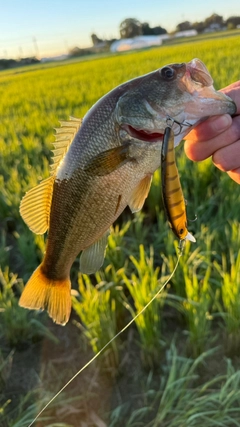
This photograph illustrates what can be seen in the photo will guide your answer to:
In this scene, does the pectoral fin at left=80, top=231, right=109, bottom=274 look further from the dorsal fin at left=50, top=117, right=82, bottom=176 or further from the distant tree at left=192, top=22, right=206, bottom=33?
the distant tree at left=192, top=22, right=206, bottom=33

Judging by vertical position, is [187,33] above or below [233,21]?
above

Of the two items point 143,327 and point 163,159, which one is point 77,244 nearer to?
point 163,159

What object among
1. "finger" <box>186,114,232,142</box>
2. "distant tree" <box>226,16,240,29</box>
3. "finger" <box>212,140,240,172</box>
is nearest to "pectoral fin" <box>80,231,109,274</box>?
"finger" <box>186,114,232,142</box>

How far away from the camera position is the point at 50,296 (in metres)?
1.31

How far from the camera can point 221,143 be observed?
1.62 metres

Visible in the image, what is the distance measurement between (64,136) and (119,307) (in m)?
1.50

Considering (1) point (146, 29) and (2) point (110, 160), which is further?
(1) point (146, 29)

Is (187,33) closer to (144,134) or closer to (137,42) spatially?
(137,42)

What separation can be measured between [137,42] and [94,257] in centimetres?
8197

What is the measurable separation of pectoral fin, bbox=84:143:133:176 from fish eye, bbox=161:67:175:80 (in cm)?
22

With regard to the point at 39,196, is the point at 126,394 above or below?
below

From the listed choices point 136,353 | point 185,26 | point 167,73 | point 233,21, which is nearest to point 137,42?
point 185,26

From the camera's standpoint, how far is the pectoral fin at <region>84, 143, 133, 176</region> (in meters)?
1.02

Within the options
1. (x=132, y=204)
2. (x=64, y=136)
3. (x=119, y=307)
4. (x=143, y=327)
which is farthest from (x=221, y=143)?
(x=119, y=307)
